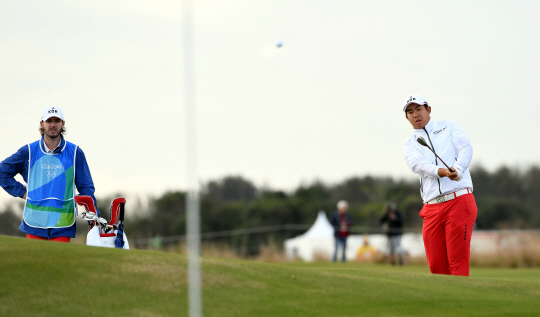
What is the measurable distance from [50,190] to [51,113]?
0.72m

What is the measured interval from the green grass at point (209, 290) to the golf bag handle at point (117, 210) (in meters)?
1.65

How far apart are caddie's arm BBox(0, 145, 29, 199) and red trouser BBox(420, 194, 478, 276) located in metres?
3.89

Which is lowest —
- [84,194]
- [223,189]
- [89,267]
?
Result: [89,267]

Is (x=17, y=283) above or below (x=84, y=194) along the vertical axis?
below

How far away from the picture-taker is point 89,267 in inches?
156

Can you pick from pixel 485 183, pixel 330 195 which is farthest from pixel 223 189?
pixel 485 183

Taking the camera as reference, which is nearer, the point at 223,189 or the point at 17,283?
the point at 17,283

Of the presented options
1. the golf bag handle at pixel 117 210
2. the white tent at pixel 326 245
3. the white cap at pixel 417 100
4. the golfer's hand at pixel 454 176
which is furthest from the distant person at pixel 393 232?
the golf bag handle at pixel 117 210

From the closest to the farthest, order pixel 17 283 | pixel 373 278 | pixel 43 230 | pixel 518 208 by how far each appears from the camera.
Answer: pixel 17 283
pixel 373 278
pixel 43 230
pixel 518 208

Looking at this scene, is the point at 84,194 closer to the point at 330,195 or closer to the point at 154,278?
the point at 154,278

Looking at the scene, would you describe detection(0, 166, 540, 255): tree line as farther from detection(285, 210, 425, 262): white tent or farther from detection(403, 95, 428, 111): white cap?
detection(403, 95, 428, 111): white cap

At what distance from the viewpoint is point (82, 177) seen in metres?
6.23

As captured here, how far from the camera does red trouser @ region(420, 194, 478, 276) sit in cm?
596

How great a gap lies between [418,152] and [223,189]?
2410 inches
